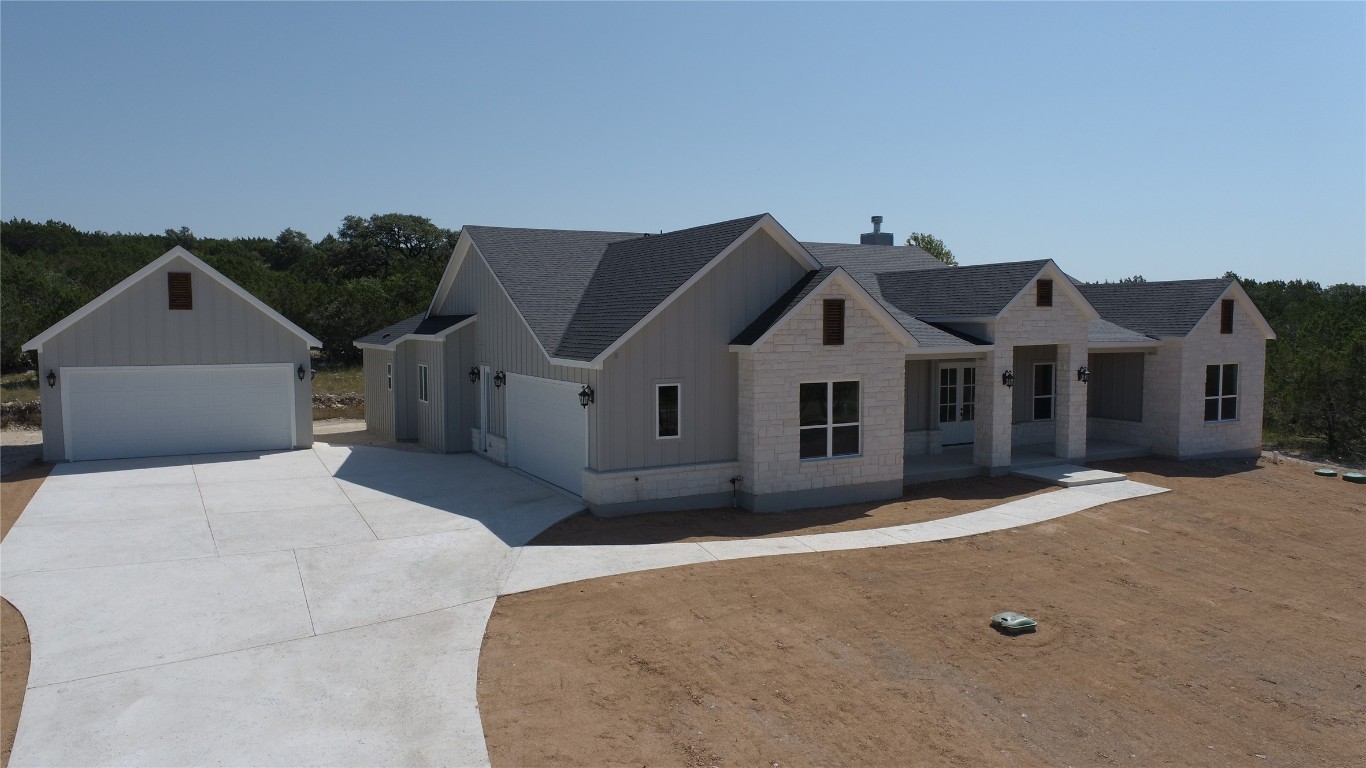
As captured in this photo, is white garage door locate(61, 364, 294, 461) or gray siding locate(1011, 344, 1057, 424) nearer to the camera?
white garage door locate(61, 364, 294, 461)

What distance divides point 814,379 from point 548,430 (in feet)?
16.8

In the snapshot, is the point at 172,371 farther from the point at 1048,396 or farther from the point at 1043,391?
the point at 1048,396

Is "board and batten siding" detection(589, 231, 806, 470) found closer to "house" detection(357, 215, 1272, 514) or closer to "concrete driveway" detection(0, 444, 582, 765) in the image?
"house" detection(357, 215, 1272, 514)

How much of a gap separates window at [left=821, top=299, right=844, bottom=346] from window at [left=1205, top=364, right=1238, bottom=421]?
439 inches

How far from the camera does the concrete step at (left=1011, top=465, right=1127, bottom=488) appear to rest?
1797 cm

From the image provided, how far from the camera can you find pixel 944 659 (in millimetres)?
9172

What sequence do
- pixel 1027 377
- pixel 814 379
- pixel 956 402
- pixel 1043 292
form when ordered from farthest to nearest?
1. pixel 1027 377
2. pixel 956 402
3. pixel 1043 292
4. pixel 814 379

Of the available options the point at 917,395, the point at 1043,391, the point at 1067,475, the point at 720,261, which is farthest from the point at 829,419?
the point at 1043,391

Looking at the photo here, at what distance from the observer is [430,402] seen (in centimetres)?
2178

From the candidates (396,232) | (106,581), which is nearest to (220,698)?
(106,581)

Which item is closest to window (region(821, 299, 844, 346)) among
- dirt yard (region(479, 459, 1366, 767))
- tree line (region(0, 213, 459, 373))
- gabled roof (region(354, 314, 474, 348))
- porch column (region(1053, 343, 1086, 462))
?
dirt yard (region(479, 459, 1366, 767))

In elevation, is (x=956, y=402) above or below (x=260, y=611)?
above

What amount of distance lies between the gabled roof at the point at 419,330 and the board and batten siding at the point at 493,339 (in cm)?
30

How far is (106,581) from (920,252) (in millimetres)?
22049
